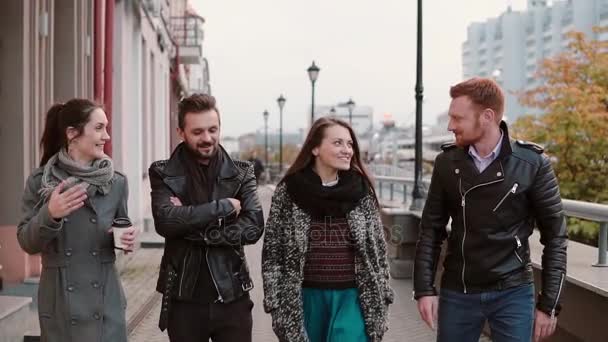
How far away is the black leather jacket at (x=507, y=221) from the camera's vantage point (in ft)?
10.8

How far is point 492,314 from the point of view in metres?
3.36

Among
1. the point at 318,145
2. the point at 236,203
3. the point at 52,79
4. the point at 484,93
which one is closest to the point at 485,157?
the point at 484,93

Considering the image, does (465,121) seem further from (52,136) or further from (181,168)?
(52,136)

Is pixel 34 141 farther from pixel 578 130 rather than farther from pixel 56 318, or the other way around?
pixel 578 130

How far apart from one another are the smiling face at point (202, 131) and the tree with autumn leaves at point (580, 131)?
1175 cm

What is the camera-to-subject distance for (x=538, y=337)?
3311mm

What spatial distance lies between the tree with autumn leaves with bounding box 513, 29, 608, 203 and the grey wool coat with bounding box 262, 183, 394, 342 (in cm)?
1314

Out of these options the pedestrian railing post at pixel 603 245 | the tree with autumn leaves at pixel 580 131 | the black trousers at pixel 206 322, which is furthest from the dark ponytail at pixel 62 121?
the tree with autumn leaves at pixel 580 131

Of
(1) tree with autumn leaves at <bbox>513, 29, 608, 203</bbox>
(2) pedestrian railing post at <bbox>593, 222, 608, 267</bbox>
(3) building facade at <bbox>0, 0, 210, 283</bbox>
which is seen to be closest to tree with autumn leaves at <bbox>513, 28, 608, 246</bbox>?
(1) tree with autumn leaves at <bbox>513, 29, 608, 203</bbox>

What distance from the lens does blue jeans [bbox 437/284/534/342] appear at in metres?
3.30

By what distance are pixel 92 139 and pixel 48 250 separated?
54cm

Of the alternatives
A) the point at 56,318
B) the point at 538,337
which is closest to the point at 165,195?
the point at 56,318

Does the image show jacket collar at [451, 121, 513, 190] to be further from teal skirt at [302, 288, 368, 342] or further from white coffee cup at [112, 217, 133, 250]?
white coffee cup at [112, 217, 133, 250]

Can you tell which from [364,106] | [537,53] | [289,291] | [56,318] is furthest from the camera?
[364,106]
